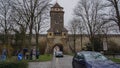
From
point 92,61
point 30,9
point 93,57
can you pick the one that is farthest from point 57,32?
point 92,61

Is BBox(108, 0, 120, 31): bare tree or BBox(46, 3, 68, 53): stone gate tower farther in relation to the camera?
BBox(46, 3, 68, 53): stone gate tower

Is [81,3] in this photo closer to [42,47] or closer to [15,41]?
[15,41]

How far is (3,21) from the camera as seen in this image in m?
49.6

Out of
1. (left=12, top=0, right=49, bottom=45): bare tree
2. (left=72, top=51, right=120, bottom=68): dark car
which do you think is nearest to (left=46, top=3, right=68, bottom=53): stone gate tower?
(left=12, top=0, right=49, bottom=45): bare tree

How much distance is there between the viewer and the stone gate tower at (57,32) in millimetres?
102000

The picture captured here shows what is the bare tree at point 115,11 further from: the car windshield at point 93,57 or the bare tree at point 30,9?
the car windshield at point 93,57

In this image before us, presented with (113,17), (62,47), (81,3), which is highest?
(81,3)

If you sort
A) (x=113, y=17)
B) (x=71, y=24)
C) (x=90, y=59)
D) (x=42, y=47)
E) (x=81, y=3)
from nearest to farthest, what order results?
(x=90, y=59) → (x=113, y=17) → (x=81, y=3) → (x=71, y=24) → (x=42, y=47)

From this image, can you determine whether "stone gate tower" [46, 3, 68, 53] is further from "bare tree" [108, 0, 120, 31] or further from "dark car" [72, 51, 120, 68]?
"dark car" [72, 51, 120, 68]

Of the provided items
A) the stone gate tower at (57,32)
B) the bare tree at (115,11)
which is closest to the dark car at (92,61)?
the bare tree at (115,11)

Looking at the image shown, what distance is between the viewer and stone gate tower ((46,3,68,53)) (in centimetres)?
10200

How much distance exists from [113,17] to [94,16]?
2244 centimetres

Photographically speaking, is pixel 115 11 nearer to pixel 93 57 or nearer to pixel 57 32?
pixel 93 57

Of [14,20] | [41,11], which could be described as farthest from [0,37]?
[41,11]
